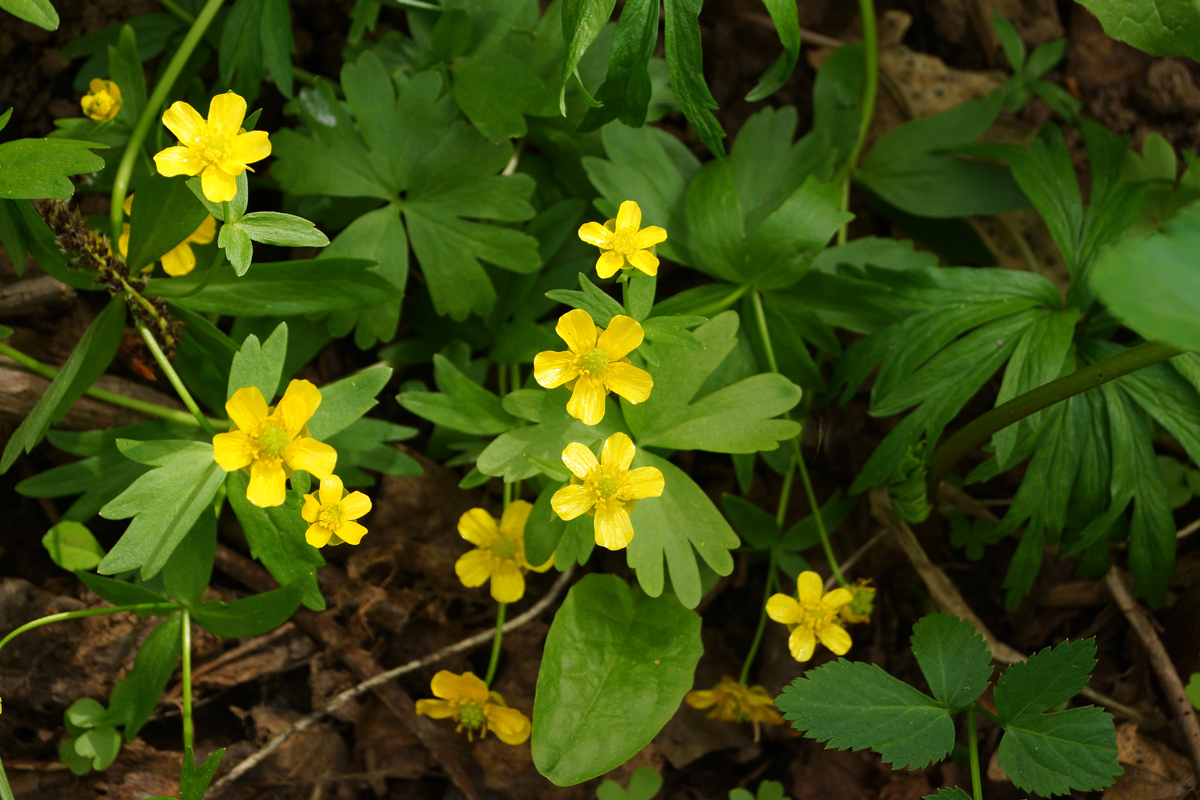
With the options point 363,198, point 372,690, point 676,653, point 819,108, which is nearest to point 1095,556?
point 676,653

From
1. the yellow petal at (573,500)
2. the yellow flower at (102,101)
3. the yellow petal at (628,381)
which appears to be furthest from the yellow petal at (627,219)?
the yellow flower at (102,101)

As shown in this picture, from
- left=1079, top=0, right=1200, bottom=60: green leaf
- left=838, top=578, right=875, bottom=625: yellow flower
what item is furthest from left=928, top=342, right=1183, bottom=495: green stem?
left=1079, top=0, right=1200, bottom=60: green leaf

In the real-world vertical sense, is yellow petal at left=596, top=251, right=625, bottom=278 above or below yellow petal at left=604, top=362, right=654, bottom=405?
above

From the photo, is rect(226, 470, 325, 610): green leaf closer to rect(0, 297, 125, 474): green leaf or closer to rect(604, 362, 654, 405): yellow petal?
rect(0, 297, 125, 474): green leaf

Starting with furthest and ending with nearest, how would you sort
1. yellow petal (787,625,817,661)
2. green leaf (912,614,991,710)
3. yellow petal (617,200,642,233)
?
yellow petal (787,625,817,661) → green leaf (912,614,991,710) → yellow petal (617,200,642,233)

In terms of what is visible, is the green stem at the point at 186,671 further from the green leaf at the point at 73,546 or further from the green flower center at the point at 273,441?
the green flower center at the point at 273,441

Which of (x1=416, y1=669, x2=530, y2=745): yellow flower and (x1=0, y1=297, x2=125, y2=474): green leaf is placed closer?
(x1=0, y1=297, x2=125, y2=474): green leaf

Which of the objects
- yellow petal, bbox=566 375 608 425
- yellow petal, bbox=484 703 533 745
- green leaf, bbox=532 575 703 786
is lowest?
yellow petal, bbox=484 703 533 745
